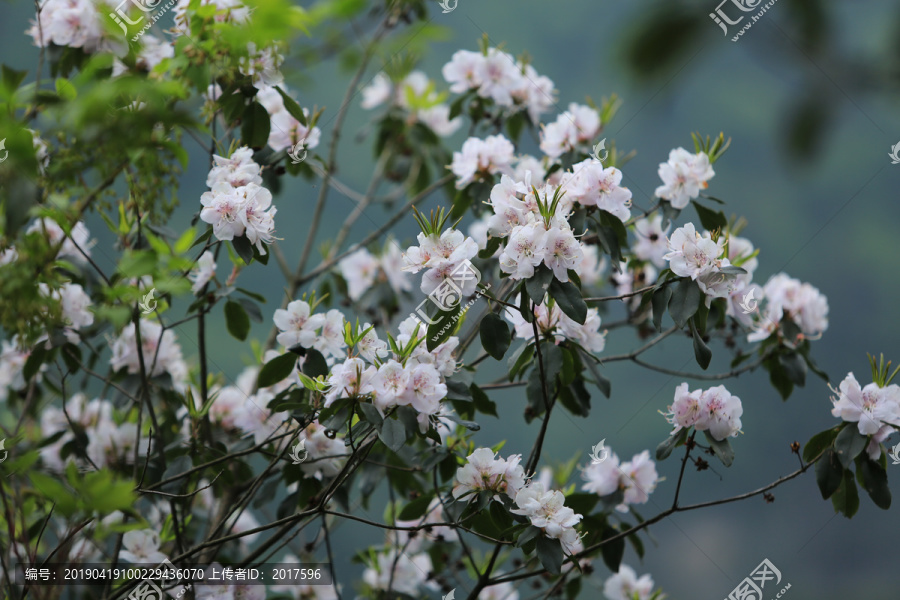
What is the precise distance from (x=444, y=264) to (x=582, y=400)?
54cm

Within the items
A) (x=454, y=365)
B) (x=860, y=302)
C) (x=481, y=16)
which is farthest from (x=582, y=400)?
(x=481, y=16)

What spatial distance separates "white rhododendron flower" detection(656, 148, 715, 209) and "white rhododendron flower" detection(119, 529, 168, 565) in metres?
1.31

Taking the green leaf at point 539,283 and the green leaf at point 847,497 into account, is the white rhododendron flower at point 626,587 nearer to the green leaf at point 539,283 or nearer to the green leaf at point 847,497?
the green leaf at point 847,497

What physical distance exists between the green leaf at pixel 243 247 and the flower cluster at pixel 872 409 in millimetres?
1112

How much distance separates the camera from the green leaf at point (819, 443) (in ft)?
4.87

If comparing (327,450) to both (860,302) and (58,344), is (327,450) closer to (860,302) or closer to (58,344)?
(58,344)

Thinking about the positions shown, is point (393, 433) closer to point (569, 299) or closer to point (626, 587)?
point (569, 299)

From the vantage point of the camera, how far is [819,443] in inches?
58.6

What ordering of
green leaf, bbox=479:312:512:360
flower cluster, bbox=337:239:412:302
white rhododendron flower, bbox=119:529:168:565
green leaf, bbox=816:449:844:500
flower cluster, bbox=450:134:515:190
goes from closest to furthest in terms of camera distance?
green leaf, bbox=479:312:512:360 → green leaf, bbox=816:449:844:500 → white rhododendron flower, bbox=119:529:168:565 → flower cluster, bbox=450:134:515:190 → flower cluster, bbox=337:239:412:302

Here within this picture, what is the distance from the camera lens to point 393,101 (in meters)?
2.45

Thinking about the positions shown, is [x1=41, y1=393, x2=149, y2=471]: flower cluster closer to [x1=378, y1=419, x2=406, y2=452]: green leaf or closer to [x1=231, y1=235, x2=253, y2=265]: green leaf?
[x1=231, y1=235, x2=253, y2=265]: green leaf

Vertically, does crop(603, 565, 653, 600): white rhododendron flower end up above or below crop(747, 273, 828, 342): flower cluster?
below

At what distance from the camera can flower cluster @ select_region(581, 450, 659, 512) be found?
167cm

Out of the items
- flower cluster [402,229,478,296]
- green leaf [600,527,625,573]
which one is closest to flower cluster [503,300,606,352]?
flower cluster [402,229,478,296]
